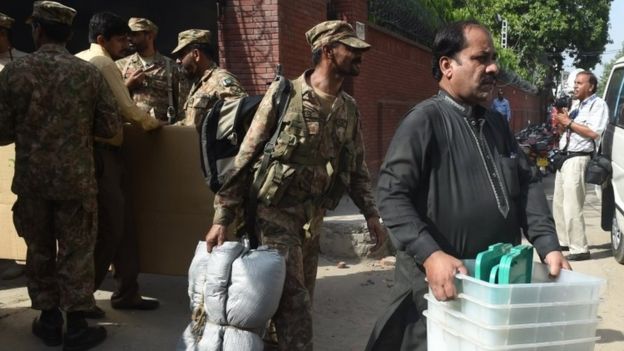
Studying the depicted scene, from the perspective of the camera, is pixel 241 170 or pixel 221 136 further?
pixel 221 136

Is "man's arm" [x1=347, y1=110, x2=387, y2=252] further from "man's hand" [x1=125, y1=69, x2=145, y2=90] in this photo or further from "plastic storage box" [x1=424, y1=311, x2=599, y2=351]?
"man's hand" [x1=125, y1=69, x2=145, y2=90]

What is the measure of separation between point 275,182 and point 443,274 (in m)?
1.23

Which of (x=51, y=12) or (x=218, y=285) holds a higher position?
(x=51, y=12)

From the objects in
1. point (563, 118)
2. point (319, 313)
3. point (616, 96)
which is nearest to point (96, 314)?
point (319, 313)

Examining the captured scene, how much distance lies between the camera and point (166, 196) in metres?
3.94

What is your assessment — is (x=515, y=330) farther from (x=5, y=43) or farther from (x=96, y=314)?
(x=5, y=43)

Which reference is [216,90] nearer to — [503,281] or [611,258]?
[503,281]

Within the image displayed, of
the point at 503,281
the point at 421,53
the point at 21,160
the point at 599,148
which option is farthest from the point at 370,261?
the point at 421,53

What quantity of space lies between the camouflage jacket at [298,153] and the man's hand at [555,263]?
89 centimetres

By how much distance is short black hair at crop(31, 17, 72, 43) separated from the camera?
133 inches

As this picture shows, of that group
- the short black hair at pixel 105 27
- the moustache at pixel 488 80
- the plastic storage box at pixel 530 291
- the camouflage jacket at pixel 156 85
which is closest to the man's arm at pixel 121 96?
the short black hair at pixel 105 27

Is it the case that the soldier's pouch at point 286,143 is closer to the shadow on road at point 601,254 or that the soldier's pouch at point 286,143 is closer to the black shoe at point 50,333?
the black shoe at point 50,333

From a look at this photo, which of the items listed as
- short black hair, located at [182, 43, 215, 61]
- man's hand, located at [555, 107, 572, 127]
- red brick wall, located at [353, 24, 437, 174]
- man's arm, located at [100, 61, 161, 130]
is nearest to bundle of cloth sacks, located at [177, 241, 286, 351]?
man's arm, located at [100, 61, 161, 130]

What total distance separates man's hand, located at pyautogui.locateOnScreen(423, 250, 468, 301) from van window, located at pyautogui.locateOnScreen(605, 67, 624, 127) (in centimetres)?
504
